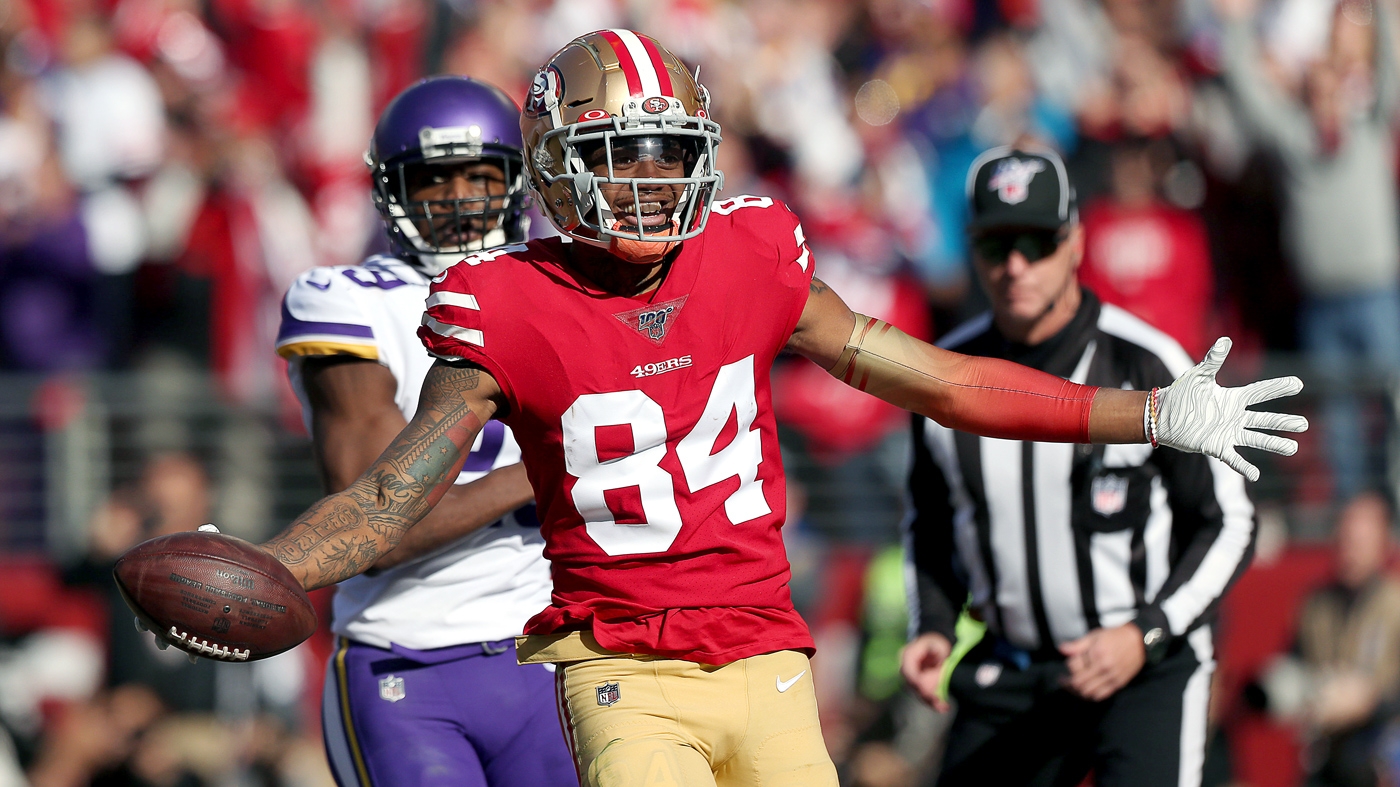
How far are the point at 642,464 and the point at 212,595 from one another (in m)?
0.86

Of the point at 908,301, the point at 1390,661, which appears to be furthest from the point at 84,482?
the point at 1390,661

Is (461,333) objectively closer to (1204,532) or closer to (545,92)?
(545,92)

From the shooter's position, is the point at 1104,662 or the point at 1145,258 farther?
the point at 1145,258

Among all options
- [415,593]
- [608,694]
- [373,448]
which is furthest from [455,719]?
[608,694]

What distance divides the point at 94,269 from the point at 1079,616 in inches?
243

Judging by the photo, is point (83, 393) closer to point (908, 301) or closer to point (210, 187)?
point (210, 187)

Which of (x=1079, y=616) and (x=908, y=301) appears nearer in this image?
(x=1079, y=616)

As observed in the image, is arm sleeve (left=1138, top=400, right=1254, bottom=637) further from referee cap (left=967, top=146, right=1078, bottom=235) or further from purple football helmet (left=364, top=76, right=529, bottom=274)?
purple football helmet (left=364, top=76, right=529, bottom=274)

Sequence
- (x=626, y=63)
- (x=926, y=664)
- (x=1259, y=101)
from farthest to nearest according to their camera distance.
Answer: (x=1259, y=101) → (x=926, y=664) → (x=626, y=63)

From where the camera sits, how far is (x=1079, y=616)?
445 cm

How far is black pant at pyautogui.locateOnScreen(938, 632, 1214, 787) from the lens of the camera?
4.26 meters

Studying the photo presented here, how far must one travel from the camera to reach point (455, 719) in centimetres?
369

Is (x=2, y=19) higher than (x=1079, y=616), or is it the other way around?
(x=2, y=19)

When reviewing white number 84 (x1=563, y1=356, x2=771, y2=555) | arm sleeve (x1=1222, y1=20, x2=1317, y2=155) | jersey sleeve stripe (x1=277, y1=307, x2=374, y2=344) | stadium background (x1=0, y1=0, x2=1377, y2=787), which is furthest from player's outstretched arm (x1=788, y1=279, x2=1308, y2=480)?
arm sleeve (x1=1222, y1=20, x2=1317, y2=155)
